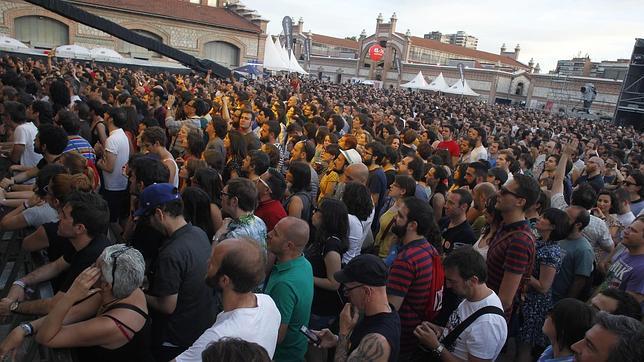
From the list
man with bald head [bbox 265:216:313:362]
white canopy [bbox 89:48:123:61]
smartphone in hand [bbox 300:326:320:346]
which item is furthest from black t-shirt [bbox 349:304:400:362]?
white canopy [bbox 89:48:123:61]

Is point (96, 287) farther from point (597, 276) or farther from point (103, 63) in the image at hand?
point (103, 63)

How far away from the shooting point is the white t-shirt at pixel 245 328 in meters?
2.04

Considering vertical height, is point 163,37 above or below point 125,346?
above

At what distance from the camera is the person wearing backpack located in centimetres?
249

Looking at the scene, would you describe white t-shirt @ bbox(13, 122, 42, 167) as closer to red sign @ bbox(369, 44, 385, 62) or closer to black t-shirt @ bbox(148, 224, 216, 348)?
black t-shirt @ bbox(148, 224, 216, 348)

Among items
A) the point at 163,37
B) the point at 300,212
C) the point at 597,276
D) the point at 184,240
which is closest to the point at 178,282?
the point at 184,240

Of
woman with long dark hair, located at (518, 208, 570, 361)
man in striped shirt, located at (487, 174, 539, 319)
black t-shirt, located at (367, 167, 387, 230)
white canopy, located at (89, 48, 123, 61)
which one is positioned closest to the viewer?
man in striped shirt, located at (487, 174, 539, 319)

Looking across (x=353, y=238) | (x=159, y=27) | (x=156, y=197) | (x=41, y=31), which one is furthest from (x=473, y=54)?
(x=156, y=197)

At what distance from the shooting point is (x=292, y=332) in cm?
273

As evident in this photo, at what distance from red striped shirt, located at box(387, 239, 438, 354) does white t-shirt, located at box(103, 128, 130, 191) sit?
364 cm

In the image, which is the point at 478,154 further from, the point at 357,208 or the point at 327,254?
the point at 327,254

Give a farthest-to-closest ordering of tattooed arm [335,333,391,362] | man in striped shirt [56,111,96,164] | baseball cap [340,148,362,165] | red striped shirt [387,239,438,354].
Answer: baseball cap [340,148,362,165] < man in striped shirt [56,111,96,164] < red striped shirt [387,239,438,354] < tattooed arm [335,333,391,362]

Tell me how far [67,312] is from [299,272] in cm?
126

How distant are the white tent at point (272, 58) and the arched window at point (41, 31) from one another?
56.7 feet
